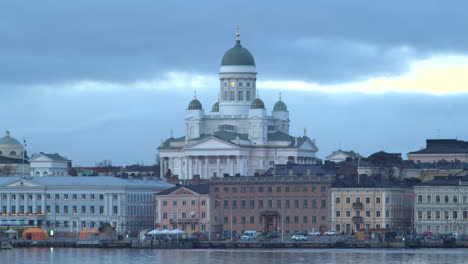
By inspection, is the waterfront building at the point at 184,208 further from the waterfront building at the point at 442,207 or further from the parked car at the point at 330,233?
the waterfront building at the point at 442,207

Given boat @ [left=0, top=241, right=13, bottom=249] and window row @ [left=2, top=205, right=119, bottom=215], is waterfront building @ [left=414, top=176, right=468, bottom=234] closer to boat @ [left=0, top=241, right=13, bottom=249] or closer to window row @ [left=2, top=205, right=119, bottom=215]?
window row @ [left=2, top=205, right=119, bottom=215]

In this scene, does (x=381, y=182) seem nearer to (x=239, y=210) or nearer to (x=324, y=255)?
(x=239, y=210)

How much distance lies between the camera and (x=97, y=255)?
14650cm

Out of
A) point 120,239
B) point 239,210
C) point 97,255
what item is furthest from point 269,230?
point 97,255

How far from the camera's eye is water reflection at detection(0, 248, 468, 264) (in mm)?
135625

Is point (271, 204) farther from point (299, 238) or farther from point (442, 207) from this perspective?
point (442, 207)

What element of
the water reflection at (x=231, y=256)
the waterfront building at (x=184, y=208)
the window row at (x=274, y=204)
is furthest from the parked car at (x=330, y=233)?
the water reflection at (x=231, y=256)

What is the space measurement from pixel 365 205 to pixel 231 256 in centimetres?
3201

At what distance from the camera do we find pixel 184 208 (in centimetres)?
18138

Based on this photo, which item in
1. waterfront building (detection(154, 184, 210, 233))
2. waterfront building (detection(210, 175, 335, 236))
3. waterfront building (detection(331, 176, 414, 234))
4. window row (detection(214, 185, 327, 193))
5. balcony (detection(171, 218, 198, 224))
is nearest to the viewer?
waterfront building (detection(331, 176, 414, 234))

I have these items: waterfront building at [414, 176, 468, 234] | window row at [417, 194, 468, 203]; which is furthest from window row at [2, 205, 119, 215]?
window row at [417, 194, 468, 203]

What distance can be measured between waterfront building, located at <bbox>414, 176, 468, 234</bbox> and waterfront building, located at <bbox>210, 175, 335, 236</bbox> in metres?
8.92

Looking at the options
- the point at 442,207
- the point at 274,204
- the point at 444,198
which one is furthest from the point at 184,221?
the point at 444,198

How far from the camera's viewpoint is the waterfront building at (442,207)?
168375 millimetres
